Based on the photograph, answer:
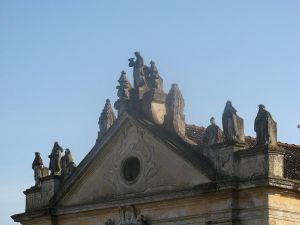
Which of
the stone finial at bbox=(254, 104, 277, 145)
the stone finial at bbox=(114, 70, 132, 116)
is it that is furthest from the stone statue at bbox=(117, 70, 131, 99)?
the stone finial at bbox=(254, 104, 277, 145)

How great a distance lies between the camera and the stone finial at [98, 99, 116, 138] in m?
35.9

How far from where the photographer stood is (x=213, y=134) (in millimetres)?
31922

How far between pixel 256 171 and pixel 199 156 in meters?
2.29

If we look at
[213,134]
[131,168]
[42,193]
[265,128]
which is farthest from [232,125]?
[42,193]

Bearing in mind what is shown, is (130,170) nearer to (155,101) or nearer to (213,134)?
(155,101)

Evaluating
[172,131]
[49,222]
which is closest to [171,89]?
[172,131]

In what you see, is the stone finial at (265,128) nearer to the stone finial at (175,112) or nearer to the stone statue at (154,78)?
the stone finial at (175,112)

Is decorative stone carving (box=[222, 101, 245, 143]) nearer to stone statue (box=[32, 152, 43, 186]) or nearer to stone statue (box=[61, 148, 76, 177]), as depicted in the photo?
stone statue (box=[61, 148, 76, 177])

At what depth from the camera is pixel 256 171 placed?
30641 mm

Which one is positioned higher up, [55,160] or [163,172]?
[55,160]

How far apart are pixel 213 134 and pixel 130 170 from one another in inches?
149

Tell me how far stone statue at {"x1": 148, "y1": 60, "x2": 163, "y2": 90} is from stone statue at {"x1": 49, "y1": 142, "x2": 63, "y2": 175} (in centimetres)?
429

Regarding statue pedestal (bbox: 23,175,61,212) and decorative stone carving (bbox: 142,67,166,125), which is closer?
decorative stone carving (bbox: 142,67,166,125)

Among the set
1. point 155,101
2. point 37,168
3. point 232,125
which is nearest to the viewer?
point 232,125
